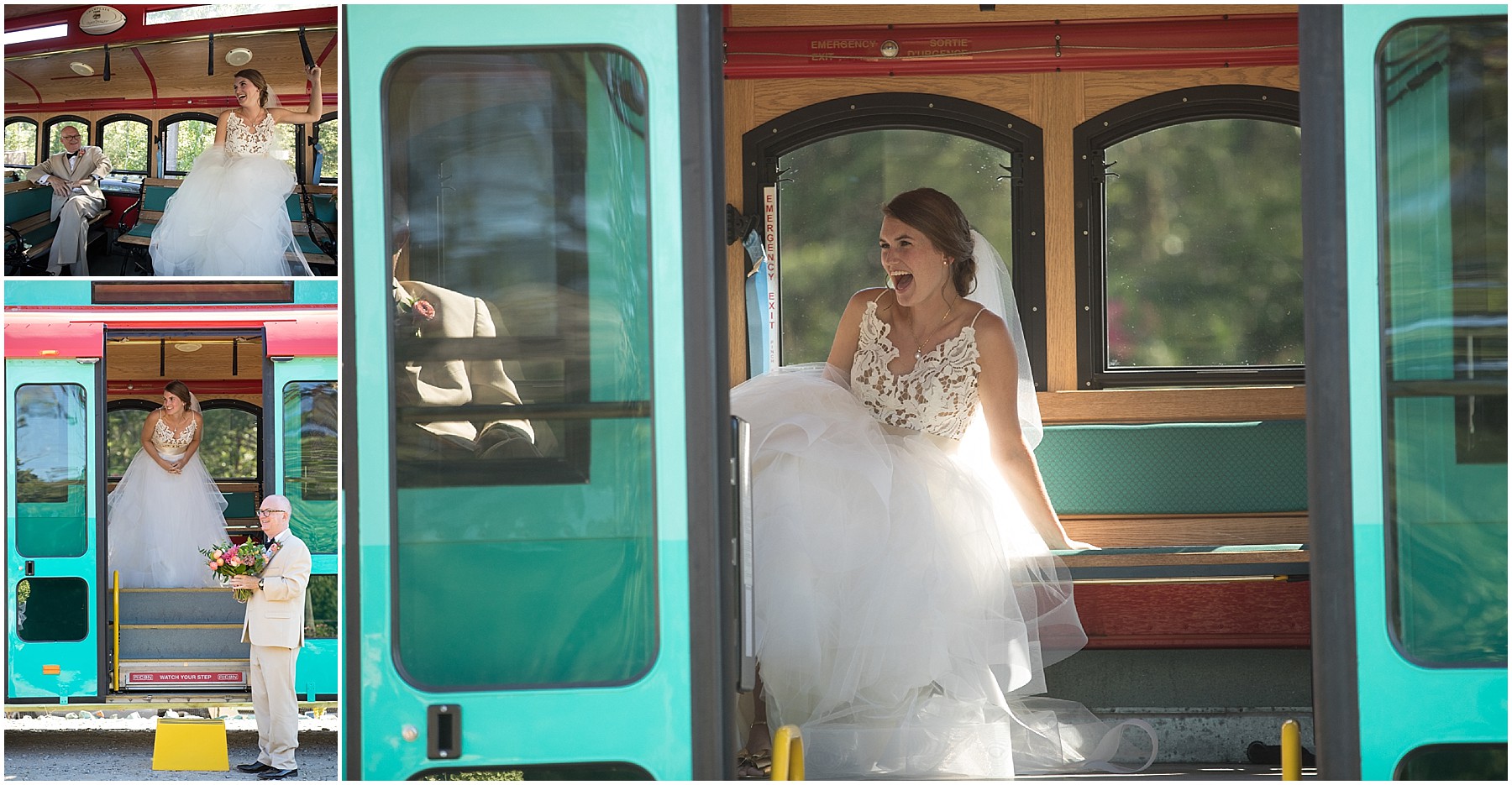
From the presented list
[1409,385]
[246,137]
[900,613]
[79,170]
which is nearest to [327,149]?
[246,137]

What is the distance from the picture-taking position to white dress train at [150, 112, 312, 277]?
691 centimetres

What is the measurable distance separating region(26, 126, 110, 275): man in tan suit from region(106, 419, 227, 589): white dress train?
3.96 ft

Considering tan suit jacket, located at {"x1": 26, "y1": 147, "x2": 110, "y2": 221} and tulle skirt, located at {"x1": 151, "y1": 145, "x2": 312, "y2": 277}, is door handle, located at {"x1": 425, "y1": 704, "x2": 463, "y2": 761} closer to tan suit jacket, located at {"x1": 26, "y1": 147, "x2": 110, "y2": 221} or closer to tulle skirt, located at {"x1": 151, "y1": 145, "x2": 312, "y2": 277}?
tulle skirt, located at {"x1": 151, "y1": 145, "x2": 312, "y2": 277}

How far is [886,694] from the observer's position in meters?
3.00

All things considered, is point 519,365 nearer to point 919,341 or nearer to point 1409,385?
point 1409,385

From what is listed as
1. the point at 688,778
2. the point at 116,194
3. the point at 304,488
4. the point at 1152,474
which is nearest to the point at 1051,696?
the point at 1152,474

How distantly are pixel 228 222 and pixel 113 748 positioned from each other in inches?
123

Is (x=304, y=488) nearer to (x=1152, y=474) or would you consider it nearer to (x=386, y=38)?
(x=1152, y=474)

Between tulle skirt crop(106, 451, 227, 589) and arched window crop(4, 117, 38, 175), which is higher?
arched window crop(4, 117, 38, 175)

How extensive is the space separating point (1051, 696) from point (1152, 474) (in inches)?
53.3

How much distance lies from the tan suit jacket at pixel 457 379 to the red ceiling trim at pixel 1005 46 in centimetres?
270

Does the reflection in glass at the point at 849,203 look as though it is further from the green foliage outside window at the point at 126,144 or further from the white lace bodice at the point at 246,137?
the green foliage outside window at the point at 126,144

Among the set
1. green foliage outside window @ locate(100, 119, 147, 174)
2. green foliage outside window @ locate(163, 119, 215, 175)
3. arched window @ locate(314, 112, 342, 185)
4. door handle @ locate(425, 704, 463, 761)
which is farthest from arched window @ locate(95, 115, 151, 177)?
door handle @ locate(425, 704, 463, 761)

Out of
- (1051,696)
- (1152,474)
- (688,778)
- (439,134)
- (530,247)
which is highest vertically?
(439,134)
